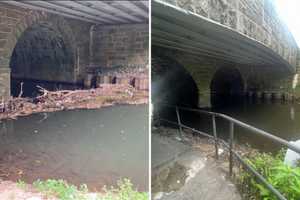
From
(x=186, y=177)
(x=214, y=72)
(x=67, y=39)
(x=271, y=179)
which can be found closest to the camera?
(x=67, y=39)

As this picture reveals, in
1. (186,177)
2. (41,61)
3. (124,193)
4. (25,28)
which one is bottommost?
(186,177)

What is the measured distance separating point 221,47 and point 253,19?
13.7 inches

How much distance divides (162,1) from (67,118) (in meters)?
0.57

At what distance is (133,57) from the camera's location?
1188 millimetres

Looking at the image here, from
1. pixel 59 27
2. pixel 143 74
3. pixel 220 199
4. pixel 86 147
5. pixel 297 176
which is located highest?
pixel 59 27

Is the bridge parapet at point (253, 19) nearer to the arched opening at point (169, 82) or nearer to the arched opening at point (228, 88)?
the arched opening at point (228, 88)

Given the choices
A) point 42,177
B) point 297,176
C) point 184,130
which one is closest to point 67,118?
point 42,177

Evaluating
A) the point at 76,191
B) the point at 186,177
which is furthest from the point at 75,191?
the point at 186,177

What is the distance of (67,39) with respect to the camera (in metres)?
1.21

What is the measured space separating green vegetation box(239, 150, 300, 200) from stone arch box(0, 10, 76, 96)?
3.42 ft

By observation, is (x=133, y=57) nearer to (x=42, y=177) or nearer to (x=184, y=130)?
(x=42, y=177)

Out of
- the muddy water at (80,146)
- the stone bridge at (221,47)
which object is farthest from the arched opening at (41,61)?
the stone bridge at (221,47)

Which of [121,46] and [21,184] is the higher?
[121,46]

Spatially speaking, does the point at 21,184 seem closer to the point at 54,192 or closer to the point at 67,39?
the point at 54,192
